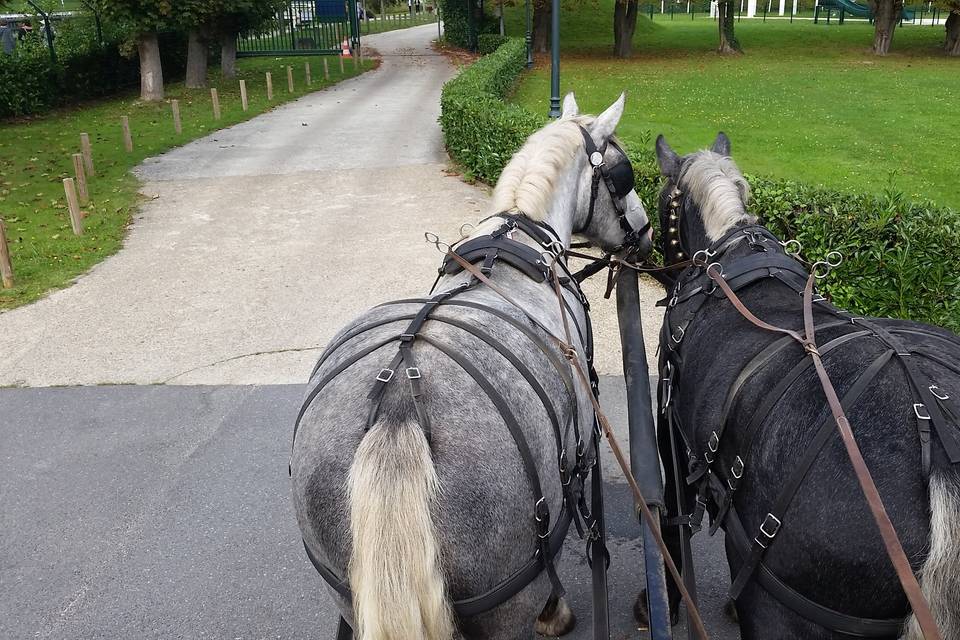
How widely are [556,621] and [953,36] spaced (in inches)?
1445

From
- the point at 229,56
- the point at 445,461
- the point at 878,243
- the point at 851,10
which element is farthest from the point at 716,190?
the point at 851,10

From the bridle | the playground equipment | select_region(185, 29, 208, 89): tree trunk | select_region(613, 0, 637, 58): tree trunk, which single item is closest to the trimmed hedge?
the bridle

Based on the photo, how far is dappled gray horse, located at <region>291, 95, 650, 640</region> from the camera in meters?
2.12

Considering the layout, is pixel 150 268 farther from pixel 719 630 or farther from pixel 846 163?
pixel 846 163

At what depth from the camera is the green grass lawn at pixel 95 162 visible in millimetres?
9938

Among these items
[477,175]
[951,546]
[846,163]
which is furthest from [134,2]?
[951,546]

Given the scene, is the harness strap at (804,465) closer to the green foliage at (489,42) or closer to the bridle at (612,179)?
the bridle at (612,179)

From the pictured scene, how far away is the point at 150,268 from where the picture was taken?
955 cm

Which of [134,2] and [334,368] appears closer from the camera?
[334,368]

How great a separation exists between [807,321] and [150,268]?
886 cm

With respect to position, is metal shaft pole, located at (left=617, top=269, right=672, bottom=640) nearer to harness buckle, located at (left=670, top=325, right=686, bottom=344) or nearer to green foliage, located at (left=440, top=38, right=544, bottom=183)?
harness buckle, located at (left=670, top=325, right=686, bottom=344)

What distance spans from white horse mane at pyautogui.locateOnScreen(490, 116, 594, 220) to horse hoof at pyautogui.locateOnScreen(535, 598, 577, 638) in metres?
1.97

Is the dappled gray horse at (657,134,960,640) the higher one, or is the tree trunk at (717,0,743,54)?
the tree trunk at (717,0,743,54)

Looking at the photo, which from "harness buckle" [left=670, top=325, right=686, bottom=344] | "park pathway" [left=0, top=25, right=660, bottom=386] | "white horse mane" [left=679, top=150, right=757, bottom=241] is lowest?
"park pathway" [left=0, top=25, right=660, bottom=386]
